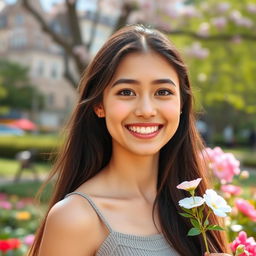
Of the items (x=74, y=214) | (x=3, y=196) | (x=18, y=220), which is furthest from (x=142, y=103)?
(x=3, y=196)

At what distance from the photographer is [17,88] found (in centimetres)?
4228

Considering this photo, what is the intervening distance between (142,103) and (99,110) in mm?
184

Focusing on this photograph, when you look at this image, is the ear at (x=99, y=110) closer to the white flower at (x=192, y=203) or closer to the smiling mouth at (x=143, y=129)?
the smiling mouth at (x=143, y=129)

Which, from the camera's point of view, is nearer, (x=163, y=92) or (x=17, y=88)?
(x=163, y=92)

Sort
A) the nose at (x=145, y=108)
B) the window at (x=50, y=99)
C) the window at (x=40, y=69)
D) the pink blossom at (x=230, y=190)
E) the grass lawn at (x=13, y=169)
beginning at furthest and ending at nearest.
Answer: the window at (x=50, y=99) < the window at (x=40, y=69) < the grass lawn at (x=13, y=169) < the pink blossom at (x=230, y=190) < the nose at (x=145, y=108)

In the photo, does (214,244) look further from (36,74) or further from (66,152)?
(36,74)

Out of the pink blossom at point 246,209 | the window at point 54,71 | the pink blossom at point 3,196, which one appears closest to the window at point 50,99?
the window at point 54,71

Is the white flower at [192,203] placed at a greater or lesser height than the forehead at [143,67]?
lesser

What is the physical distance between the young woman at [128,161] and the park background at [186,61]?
24 centimetres

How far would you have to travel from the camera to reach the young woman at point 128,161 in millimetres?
1554

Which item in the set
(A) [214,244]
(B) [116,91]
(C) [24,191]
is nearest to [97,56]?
(B) [116,91]

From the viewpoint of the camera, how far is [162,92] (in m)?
1.67

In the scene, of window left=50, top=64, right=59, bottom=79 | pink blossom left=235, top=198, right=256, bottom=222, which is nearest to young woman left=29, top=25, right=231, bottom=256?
pink blossom left=235, top=198, right=256, bottom=222

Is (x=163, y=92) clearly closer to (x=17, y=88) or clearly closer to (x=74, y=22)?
(x=74, y=22)
